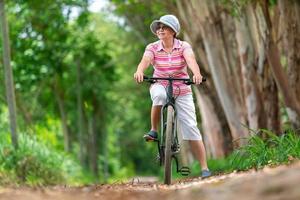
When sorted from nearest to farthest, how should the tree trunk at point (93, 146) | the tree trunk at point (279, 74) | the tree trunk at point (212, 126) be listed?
the tree trunk at point (279, 74), the tree trunk at point (212, 126), the tree trunk at point (93, 146)

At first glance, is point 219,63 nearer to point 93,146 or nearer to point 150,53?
point 150,53

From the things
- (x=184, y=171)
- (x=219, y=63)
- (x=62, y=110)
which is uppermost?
(x=219, y=63)

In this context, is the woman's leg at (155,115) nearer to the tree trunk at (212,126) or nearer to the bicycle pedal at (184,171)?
the bicycle pedal at (184,171)

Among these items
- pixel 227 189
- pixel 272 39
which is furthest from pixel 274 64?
pixel 227 189

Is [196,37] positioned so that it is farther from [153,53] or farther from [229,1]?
[153,53]

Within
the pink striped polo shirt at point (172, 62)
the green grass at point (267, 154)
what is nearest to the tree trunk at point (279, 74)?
the green grass at point (267, 154)

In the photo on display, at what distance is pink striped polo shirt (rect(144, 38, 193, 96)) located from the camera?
8.34m

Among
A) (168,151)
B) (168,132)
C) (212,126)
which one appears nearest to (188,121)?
(168,132)

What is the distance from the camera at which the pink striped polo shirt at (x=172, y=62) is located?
8.34 m

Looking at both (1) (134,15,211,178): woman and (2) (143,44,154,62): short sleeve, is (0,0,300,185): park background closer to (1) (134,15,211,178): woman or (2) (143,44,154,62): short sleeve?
(1) (134,15,211,178): woman

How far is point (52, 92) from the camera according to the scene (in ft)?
91.2

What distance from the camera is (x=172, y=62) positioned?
835 cm

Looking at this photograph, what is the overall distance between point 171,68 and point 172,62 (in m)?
0.07

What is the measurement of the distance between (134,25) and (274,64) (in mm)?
13463
